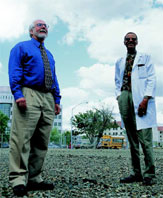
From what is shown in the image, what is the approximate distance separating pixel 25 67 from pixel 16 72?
170 millimetres

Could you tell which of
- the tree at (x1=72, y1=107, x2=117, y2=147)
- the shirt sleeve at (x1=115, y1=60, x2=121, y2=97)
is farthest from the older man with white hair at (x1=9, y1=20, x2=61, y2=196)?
the tree at (x1=72, y1=107, x2=117, y2=147)

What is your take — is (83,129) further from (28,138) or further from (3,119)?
(28,138)

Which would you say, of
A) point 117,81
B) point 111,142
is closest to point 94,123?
point 111,142

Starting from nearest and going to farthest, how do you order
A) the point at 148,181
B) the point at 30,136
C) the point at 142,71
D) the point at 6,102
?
the point at 30,136 → the point at 148,181 → the point at 142,71 → the point at 6,102

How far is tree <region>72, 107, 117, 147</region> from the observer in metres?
46.6

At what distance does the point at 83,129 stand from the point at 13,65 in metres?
52.6

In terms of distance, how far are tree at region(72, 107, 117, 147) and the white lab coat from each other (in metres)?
40.2

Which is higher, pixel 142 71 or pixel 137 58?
pixel 137 58

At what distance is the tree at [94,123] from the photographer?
4661 centimetres

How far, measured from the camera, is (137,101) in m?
4.40

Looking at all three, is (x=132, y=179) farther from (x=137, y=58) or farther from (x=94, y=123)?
(x=94, y=123)

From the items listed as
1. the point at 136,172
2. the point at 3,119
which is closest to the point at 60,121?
the point at 3,119

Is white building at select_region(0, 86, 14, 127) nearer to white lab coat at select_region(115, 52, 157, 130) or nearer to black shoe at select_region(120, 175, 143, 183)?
black shoe at select_region(120, 175, 143, 183)

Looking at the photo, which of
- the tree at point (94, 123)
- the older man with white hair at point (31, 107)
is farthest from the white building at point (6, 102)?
the older man with white hair at point (31, 107)
